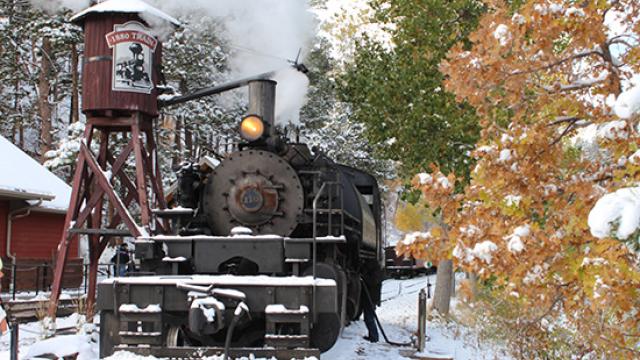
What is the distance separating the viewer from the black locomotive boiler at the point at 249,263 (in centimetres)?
801

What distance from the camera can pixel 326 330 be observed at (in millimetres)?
8273

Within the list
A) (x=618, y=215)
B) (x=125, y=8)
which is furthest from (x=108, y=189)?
(x=618, y=215)

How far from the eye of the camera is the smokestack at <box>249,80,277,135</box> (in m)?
10.5

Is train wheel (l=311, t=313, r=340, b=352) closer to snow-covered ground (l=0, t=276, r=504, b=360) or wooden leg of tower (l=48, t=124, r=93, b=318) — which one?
snow-covered ground (l=0, t=276, r=504, b=360)

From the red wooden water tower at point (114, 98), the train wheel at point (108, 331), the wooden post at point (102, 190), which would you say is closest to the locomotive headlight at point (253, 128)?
the train wheel at point (108, 331)

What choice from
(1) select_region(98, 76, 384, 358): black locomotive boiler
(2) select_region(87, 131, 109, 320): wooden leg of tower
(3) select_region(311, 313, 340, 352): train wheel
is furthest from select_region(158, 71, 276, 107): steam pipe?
A: (3) select_region(311, 313, 340, 352): train wheel

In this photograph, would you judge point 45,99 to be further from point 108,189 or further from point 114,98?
point 108,189

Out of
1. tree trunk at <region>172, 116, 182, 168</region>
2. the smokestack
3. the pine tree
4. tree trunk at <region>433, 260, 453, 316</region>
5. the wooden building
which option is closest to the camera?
the smokestack

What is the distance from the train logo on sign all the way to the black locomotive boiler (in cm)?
513

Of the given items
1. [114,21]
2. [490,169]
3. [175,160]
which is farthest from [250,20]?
[175,160]

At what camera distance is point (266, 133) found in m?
10.1

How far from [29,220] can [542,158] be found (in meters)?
20.5

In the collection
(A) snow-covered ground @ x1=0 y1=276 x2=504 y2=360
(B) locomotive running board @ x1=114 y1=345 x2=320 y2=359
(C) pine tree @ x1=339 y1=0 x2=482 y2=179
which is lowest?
(A) snow-covered ground @ x1=0 y1=276 x2=504 y2=360

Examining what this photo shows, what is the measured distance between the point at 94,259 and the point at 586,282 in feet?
43.6
